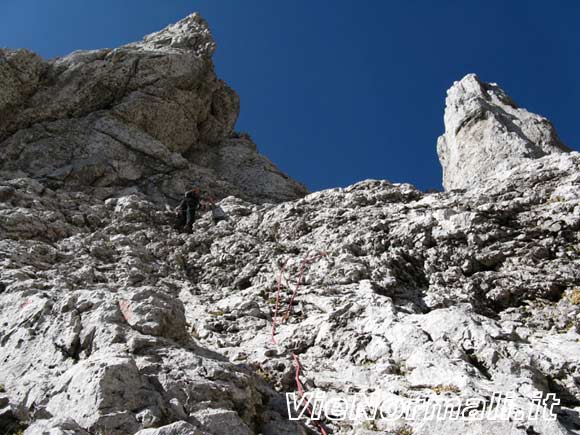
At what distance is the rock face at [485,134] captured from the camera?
35.1 metres

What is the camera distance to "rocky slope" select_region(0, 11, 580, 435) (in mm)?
8539

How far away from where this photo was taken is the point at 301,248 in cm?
1908

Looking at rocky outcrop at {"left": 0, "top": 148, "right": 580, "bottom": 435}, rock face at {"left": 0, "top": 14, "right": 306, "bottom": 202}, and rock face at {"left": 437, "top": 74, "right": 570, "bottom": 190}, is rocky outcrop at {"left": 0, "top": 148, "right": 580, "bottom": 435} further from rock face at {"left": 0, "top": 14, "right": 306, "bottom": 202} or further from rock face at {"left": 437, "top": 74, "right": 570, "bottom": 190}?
rock face at {"left": 437, "top": 74, "right": 570, "bottom": 190}

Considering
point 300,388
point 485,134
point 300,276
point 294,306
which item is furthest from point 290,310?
point 485,134

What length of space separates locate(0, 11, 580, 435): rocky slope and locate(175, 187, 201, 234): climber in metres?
0.55

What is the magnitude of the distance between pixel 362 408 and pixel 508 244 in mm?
8712

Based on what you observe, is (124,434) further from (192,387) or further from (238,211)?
Answer: (238,211)

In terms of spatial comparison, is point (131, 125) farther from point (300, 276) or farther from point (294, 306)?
point (294, 306)

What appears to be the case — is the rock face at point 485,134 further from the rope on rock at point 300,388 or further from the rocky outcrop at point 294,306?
the rope on rock at point 300,388

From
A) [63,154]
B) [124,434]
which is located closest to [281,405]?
[124,434]

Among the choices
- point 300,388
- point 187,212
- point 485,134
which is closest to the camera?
point 300,388

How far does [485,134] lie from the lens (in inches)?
1497

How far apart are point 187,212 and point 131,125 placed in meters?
12.8

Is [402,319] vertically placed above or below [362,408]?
above
